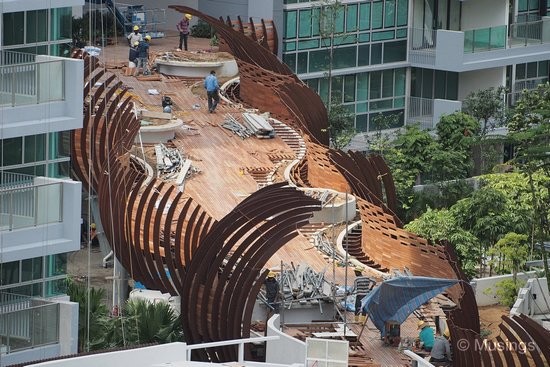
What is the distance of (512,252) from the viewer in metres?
56.2

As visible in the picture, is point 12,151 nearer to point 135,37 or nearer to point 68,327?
point 68,327

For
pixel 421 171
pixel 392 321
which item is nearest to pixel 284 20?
pixel 421 171

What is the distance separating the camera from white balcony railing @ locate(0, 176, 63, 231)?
44.1m

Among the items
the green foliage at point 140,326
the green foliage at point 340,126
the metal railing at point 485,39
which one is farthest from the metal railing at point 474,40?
the green foliage at point 140,326

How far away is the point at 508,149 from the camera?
76375mm

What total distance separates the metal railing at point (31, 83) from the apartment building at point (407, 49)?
95.2 ft

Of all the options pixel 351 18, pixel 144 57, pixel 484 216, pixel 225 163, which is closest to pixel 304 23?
pixel 351 18

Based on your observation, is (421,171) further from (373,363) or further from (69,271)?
(373,363)

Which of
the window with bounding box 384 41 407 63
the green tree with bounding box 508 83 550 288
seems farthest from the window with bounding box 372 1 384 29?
the green tree with bounding box 508 83 550 288

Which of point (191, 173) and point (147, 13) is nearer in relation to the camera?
point (191, 173)

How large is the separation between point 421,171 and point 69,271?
12015mm

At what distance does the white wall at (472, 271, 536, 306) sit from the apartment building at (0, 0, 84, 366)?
12.4 metres

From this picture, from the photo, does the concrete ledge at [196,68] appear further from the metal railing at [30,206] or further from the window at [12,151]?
the metal railing at [30,206]

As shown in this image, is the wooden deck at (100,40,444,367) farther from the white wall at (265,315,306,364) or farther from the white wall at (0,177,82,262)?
the white wall at (0,177,82,262)
